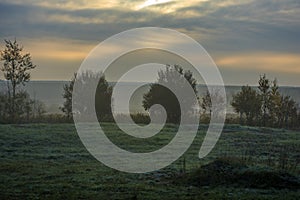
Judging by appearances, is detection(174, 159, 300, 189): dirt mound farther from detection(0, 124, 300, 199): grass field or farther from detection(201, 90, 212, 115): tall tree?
detection(201, 90, 212, 115): tall tree

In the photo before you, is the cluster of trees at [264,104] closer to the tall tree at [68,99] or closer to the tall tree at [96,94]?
the tall tree at [96,94]

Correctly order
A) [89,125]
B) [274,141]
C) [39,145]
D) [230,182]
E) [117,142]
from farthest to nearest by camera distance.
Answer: [89,125] → [274,141] → [117,142] → [39,145] → [230,182]

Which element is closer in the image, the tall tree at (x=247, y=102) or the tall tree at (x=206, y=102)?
the tall tree at (x=247, y=102)

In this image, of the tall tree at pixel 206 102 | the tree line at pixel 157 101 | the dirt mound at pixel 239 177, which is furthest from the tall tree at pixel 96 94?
the dirt mound at pixel 239 177

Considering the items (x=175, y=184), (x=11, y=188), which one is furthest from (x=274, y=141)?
(x=11, y=188)

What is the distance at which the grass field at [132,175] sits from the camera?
2080cm

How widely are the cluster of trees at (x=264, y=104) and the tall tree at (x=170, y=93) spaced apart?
9.71 meters

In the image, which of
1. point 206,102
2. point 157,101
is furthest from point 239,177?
point 206,102

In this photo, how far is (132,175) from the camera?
26.3 metres

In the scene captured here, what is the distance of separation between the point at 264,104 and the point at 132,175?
5642 centimetres

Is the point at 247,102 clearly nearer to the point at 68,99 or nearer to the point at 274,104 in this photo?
the point at 274,104

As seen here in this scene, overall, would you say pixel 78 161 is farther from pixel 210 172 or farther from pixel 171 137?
pixel 171 137

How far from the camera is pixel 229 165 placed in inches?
1002

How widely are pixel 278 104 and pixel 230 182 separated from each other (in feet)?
194
